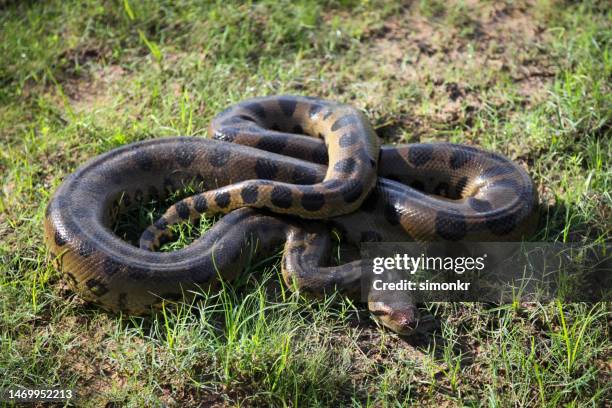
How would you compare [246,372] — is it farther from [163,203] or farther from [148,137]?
[148,137]

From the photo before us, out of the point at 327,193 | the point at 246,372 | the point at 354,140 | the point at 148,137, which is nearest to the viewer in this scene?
the point at 246,372

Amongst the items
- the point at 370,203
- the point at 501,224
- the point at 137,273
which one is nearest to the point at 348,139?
the point at 370,203

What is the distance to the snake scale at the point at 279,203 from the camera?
6617mm

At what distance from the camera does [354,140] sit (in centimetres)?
771

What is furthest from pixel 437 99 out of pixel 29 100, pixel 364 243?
pixel 29 100

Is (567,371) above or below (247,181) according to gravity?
below

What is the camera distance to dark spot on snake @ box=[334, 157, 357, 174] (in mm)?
7301

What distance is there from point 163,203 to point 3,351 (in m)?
2.30

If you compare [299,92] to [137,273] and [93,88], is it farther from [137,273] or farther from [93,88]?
[137,273]

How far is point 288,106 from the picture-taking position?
28.8ft

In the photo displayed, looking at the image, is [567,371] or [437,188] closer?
[567,371]

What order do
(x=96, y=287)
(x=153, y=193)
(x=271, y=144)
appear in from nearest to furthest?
(x=96, y=287), (x=153, y=193), (x=271, y=144)

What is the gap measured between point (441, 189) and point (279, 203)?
1.96 m

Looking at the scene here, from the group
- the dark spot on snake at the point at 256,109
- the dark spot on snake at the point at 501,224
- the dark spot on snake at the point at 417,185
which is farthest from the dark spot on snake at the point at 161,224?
the dark spot on snake at the point at 501,224
